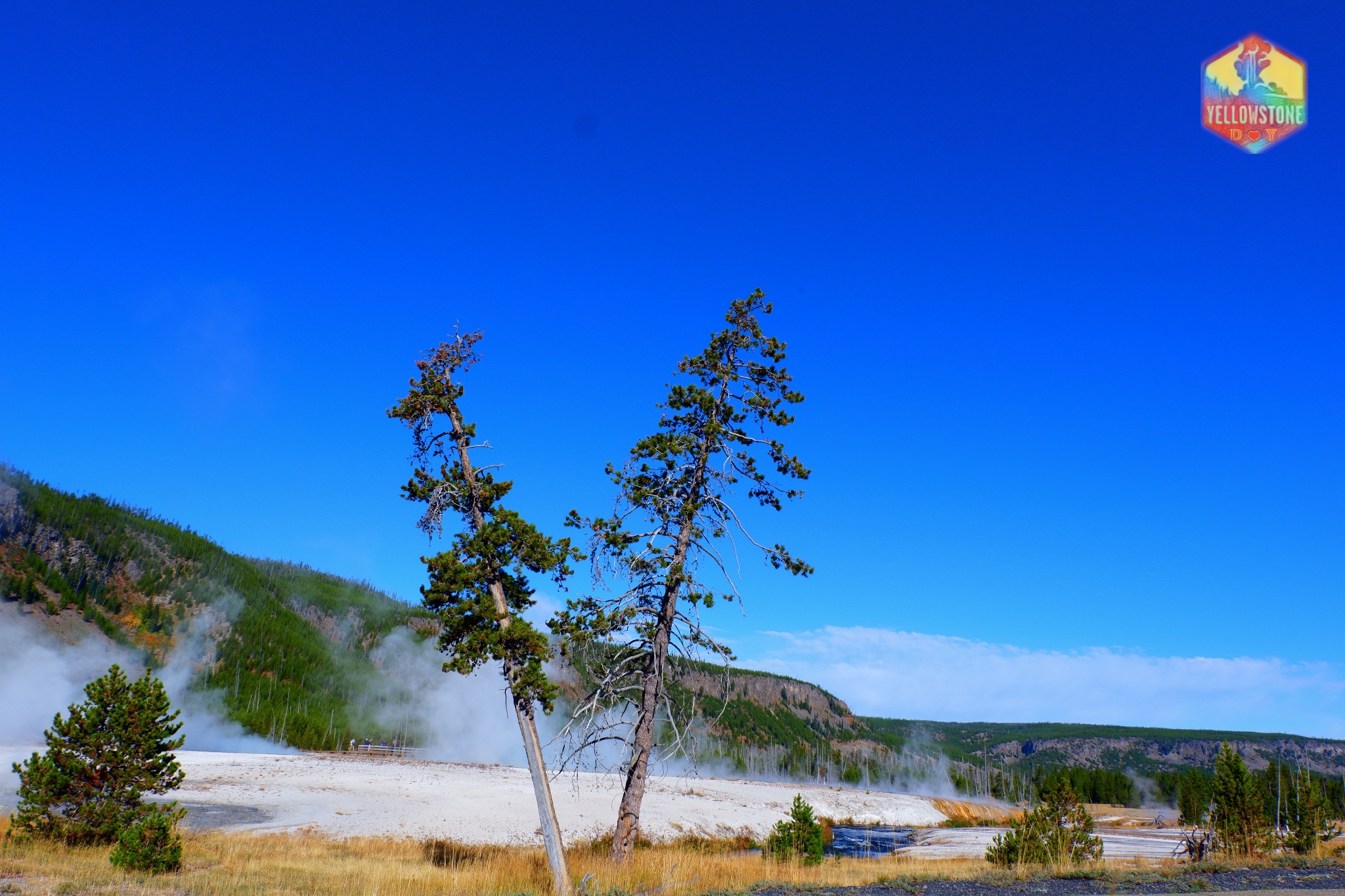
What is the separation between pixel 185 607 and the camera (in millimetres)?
156250

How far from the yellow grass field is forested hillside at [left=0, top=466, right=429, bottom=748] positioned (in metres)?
118

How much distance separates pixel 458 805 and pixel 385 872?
26087mm

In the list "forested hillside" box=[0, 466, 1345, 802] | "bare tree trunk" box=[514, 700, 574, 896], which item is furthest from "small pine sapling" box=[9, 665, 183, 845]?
"forested hillside" box=[0, 466, 1345, 802]

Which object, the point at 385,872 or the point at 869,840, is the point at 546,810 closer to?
the point at 385,872

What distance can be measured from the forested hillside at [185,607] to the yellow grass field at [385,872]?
386 feet

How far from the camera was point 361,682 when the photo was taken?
6619 inches

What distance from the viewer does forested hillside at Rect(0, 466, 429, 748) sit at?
444 feet

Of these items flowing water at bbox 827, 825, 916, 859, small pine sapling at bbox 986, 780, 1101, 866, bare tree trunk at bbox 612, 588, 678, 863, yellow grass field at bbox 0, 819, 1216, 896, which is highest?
bare tree trunk at bbox 612, 588, 678, 863

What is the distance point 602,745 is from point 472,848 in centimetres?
7699

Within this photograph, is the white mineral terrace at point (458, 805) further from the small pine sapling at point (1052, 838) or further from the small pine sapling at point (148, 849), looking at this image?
the small pine sapling at point (1052, 838)

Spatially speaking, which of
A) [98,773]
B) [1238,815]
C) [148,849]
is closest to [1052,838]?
[1238,815]

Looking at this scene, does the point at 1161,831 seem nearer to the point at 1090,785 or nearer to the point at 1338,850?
the point at 1338,850

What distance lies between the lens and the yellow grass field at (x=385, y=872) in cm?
1620

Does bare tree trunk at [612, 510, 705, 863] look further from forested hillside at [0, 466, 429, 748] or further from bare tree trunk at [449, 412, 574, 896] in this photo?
forested hillside at [0, 466, 429, 748]
